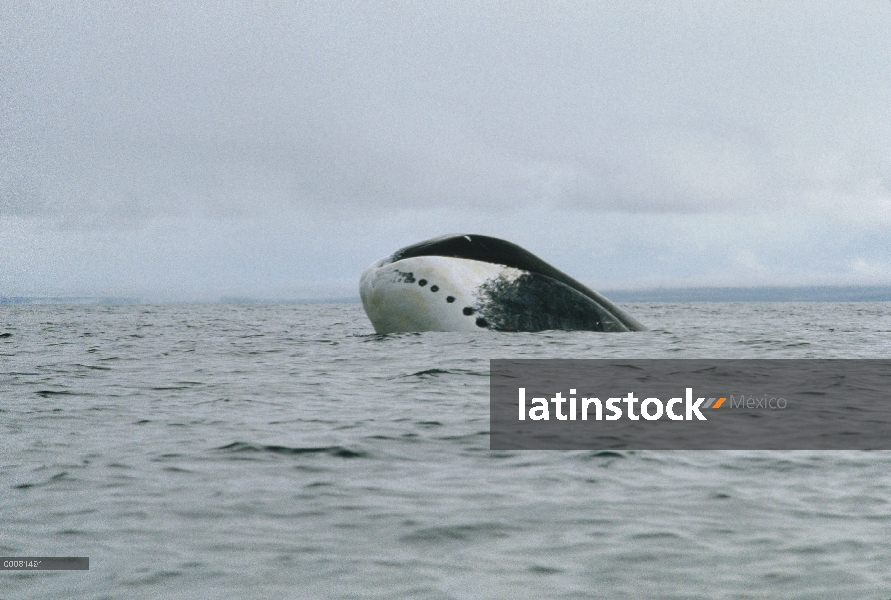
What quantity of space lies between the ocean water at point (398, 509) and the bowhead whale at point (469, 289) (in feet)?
23.0

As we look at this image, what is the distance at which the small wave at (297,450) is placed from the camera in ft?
24.3

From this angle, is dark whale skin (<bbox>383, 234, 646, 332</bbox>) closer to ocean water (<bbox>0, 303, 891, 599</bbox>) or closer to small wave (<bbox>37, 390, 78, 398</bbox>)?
ocean water (<bbox>0, 303, 891, 599</bbox>)

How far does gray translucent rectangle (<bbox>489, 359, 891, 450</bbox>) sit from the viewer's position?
809 centimetres

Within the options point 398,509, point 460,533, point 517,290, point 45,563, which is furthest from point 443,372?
point 45,563

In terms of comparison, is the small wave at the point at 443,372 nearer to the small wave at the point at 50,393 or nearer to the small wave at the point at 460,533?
the small wave at the point at 50,393

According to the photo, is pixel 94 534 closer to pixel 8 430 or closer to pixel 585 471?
pixel 585 471

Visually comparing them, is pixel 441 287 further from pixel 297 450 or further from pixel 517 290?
pixel 297 450

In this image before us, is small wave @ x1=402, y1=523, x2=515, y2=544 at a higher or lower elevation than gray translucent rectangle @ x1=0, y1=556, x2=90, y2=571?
higher

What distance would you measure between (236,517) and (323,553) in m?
0.97

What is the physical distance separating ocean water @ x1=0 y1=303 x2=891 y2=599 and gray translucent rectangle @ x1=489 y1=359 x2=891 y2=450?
1.57 ft

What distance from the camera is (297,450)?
299 inches

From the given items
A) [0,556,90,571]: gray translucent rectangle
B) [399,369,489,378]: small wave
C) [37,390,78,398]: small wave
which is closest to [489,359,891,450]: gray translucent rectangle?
[399,369,489,378]: small wave

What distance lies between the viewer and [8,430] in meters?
8.86

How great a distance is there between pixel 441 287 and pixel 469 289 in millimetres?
597
